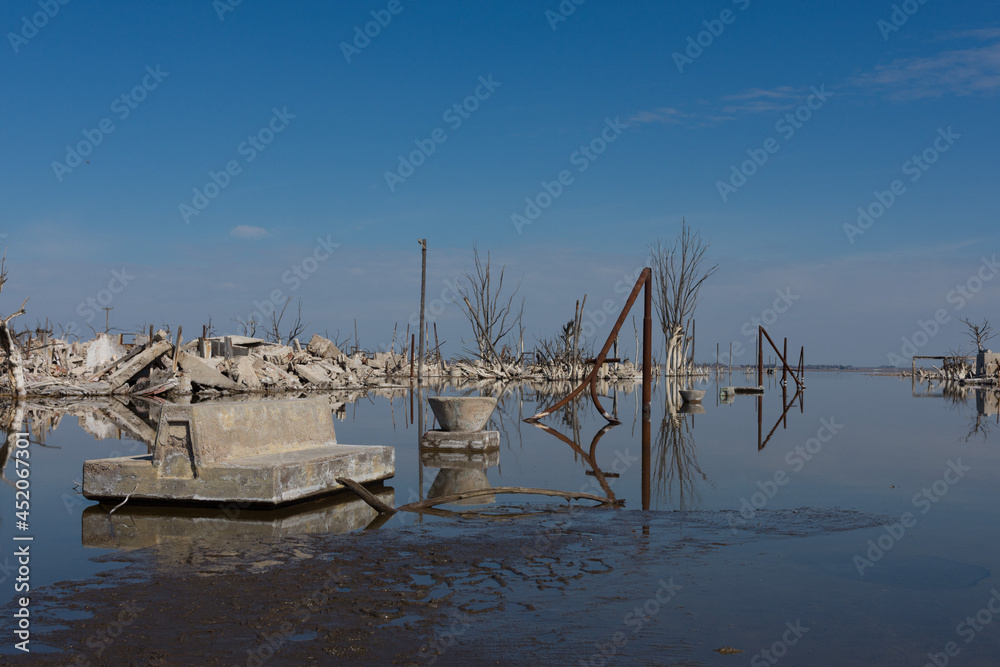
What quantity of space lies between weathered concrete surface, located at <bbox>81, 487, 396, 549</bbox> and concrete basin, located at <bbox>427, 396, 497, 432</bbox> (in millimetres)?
3871

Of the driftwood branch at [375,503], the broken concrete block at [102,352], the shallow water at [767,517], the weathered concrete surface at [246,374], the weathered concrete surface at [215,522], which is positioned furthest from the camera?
the broken concrete block at [102,352]

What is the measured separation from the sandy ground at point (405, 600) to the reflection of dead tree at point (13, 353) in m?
19.3

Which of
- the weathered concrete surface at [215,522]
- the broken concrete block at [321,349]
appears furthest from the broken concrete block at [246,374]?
the weathered concrete surface at [215,522]

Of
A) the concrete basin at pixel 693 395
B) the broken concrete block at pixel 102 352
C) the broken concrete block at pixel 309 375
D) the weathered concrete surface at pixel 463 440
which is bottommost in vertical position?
the weathered concrete surface at pixel 463 440

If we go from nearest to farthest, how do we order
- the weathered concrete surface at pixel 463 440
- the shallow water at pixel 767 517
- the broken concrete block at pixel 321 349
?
the shallow water at pixel 767 517 → the weathered concrete surface at pixel 463 440 → the broken concrete block at pixel 321 349

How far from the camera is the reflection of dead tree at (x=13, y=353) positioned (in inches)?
840

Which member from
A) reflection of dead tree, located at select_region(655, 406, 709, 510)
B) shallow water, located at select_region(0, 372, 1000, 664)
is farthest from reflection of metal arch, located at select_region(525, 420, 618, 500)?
reflection of dead tree, located at select_region(655, 406, 709, 510)

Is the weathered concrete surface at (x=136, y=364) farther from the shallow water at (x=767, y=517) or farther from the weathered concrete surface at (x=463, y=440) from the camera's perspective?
the weathered concrete surface at (x=463, y=440)

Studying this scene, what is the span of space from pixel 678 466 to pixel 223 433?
17.0 feet

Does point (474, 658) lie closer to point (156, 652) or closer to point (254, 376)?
point (156, 652)

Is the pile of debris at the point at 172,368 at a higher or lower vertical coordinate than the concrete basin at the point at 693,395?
higher

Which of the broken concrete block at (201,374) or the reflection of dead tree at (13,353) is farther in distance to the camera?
the broken concrete block at (201,374)

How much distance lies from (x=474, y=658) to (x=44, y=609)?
220cm

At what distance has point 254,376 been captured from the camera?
2878 centimetres
